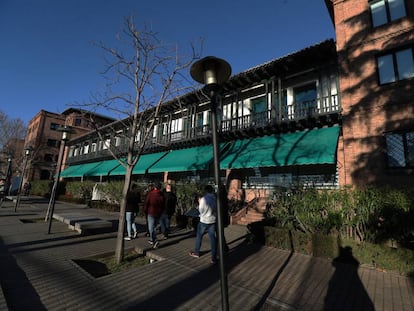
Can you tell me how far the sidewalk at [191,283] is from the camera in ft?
11.3

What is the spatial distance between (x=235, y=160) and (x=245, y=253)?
604 cm

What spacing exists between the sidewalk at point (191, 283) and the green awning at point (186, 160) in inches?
273

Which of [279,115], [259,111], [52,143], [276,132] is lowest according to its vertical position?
[276,132]

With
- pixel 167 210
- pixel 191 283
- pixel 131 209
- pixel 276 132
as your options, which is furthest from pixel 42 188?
pixel 191 283

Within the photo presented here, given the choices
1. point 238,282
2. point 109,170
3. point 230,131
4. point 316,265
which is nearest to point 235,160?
point 230,131

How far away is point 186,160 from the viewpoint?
46.0ft

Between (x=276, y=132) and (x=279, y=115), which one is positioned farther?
(x=276, y=132)

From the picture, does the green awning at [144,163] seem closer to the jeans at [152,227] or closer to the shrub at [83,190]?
the shrub at [83,190]

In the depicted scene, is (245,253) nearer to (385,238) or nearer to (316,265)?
(316,265)

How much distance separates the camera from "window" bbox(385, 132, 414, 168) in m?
8.79

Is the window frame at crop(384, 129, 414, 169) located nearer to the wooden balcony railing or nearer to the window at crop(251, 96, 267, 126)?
the wooden balcony railing

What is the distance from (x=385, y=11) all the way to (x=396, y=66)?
2.96m

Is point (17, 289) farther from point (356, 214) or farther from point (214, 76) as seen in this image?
point (356, 214)

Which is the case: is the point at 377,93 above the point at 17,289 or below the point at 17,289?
above
